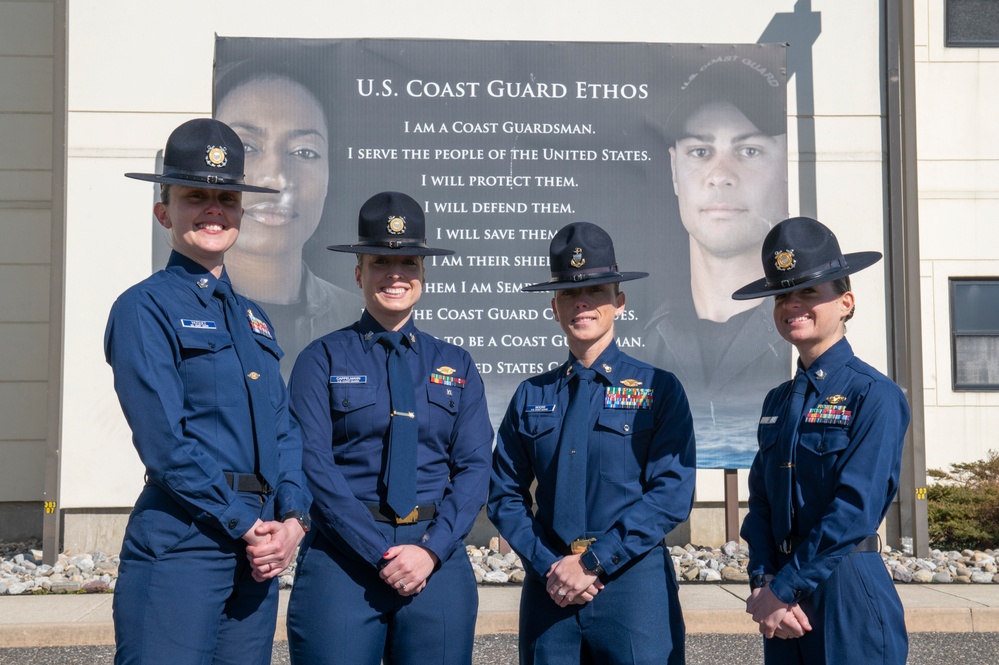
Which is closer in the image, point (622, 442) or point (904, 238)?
point (622, 442)

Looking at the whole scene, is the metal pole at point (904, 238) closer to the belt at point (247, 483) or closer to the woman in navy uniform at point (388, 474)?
the woman in navy uniform at point (388, 474)

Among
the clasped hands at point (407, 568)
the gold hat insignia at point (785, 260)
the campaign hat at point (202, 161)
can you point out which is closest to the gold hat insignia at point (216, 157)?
the campaign hat at point (202, 161)

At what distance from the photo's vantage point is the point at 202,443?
113 inches

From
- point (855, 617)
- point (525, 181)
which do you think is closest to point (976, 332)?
point (525, 181)

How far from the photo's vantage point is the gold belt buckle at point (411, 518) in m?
3.20

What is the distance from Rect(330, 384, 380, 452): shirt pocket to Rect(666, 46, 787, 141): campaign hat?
5883mm

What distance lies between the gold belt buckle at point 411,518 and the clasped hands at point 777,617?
1.07 meters

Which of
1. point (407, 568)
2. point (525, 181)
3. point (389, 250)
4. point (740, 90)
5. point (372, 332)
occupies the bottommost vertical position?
point (407, 568)

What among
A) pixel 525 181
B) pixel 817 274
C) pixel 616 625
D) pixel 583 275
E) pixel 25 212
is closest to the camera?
pixel 817 274

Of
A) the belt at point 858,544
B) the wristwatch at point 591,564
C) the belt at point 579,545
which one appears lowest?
the wristwatch at point 591,564

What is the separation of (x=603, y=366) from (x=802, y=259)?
0.79 metres

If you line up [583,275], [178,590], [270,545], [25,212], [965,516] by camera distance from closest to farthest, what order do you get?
1. [178,590]
2. [270,545]
3. [583,275]
4. [965,516]
5. [25,212]

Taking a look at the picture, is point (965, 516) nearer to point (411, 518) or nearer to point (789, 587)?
point (789, 587)

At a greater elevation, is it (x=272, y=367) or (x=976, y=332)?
(x=976, y=332)
